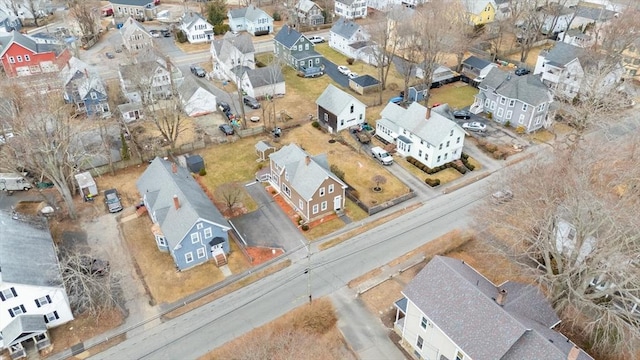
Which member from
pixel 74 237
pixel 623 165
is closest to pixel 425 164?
pixel 623 165

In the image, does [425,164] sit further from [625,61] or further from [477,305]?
[625,61]

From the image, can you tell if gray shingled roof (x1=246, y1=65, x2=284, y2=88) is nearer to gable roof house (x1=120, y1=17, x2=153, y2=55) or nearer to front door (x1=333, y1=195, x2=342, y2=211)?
gable roof house (x1=120, y1=17, x2=153, y2=55)

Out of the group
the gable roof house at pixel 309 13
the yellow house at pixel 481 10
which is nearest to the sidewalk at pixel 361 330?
the yellow house at pixel 481 10

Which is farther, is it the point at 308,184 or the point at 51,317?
the point at 308,184

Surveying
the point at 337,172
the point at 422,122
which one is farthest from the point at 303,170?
the point at 422,122

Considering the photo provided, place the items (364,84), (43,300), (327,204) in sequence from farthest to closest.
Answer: (364,84) → (327,204) → (43,300)

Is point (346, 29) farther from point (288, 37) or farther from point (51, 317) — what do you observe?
point (51, 317)

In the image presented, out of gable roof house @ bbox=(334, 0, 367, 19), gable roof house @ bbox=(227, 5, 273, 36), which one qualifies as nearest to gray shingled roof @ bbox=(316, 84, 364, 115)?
gable roof house @ bbox=(227, 5, 273, 36)
